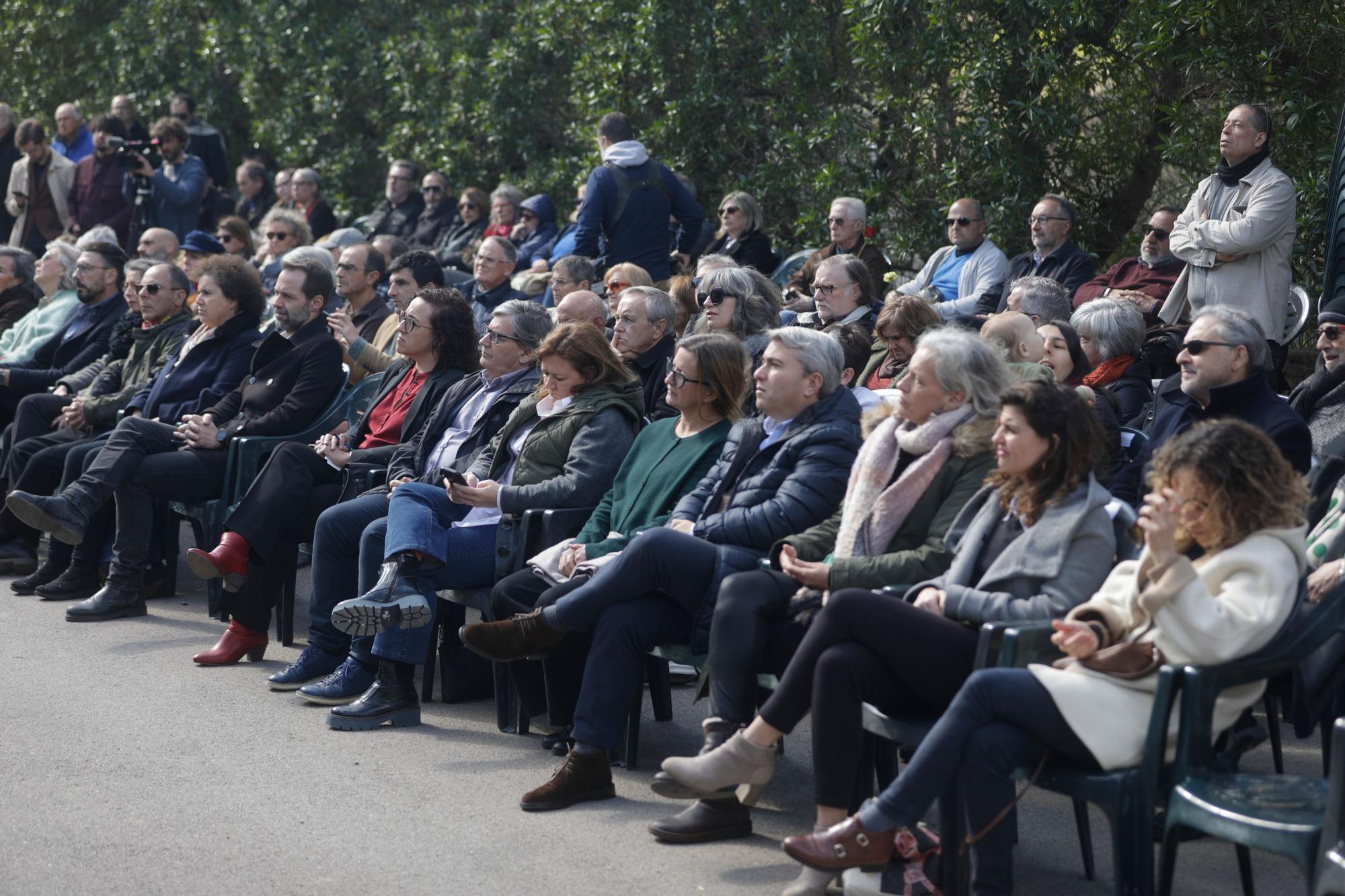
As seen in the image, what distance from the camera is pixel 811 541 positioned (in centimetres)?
479

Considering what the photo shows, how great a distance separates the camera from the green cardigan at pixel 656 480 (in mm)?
5535

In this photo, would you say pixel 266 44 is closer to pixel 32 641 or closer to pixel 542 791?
pixel 32 641

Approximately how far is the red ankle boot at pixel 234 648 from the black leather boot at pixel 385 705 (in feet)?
3.39

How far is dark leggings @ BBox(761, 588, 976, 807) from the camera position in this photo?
13.1 feet

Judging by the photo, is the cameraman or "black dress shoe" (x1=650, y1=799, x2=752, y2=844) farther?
the cameraman

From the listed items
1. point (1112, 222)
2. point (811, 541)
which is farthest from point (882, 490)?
point (1112, 222)

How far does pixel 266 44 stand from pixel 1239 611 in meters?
13.6

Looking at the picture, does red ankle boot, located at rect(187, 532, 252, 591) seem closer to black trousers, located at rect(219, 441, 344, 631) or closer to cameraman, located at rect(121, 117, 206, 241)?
black trousers, located at rect(219, 441, 344, 631)

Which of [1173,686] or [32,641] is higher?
[1173,686]

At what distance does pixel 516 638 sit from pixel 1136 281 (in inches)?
169

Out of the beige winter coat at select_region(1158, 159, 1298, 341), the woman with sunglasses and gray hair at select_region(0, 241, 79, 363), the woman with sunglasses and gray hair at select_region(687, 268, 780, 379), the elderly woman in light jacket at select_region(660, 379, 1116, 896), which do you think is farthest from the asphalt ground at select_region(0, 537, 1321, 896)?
the woman with sunglasses and gray hair at select_region(0, 241, 79, 363)

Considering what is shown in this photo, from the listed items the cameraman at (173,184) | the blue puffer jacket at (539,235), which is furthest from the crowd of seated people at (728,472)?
the cameraman at (173,184)

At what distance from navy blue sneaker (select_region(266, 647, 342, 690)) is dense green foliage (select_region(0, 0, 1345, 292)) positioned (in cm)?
503

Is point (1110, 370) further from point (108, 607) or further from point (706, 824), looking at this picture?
point (108, 607)
